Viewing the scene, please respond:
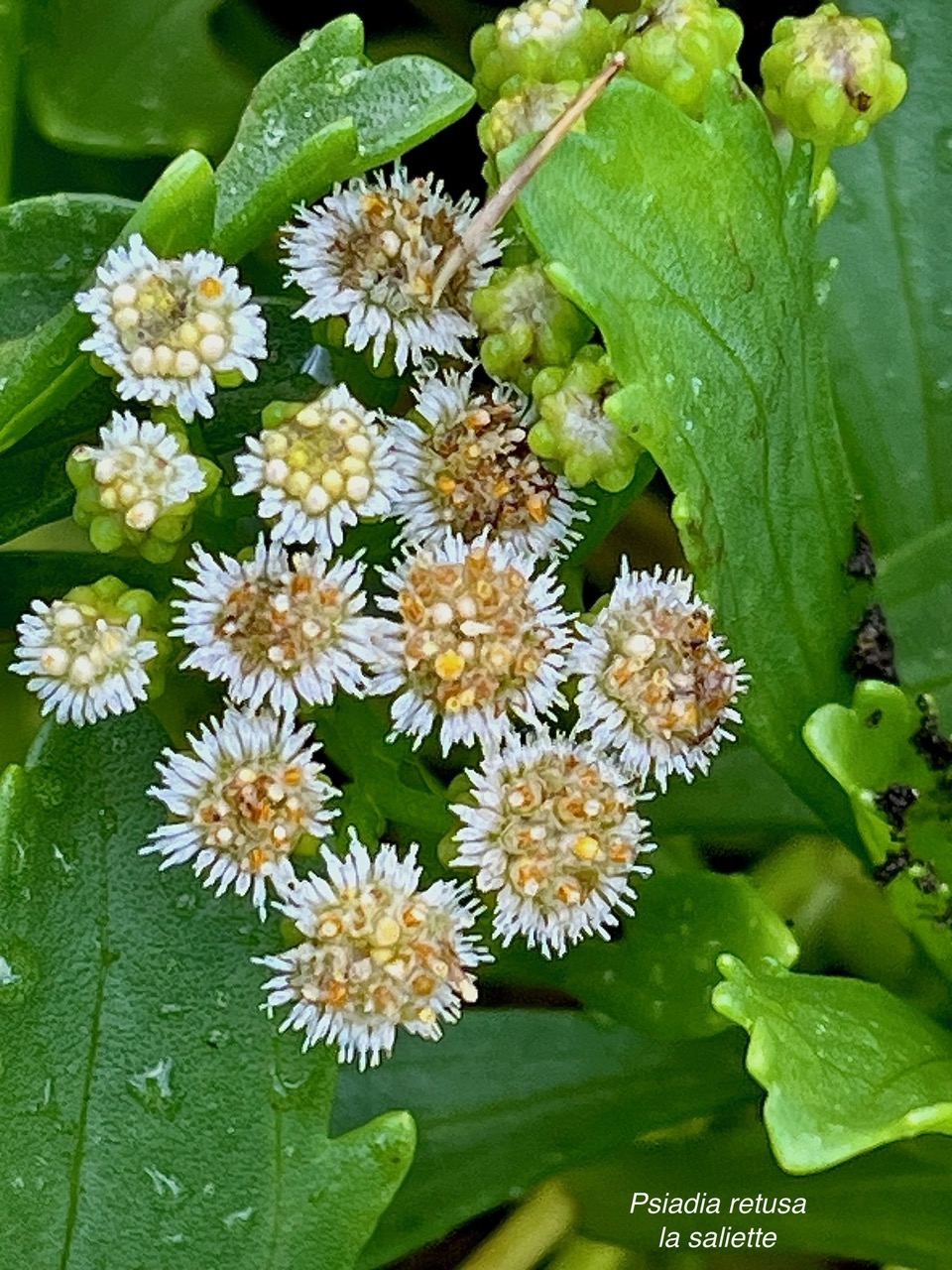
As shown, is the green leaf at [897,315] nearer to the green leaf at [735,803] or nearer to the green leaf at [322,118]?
the green leaf at [735,803]

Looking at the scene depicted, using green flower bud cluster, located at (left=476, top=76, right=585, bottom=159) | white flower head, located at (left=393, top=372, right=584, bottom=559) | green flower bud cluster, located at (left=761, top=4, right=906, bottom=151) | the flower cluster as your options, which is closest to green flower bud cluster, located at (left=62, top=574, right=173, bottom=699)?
the flower cluster

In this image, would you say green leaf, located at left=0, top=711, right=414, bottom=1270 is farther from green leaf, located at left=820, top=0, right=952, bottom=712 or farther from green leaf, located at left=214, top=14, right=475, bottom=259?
green leaf, located at left=820, top=0, right=952, bottom=712

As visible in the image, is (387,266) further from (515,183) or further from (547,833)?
(547,833)

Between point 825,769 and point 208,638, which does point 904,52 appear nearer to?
point 825,769

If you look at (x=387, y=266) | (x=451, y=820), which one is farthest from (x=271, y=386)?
(x=451, y=820)

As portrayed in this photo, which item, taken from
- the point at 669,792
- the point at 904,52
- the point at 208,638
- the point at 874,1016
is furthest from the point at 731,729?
the point at 904,52

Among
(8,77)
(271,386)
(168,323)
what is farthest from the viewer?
(8,77)
